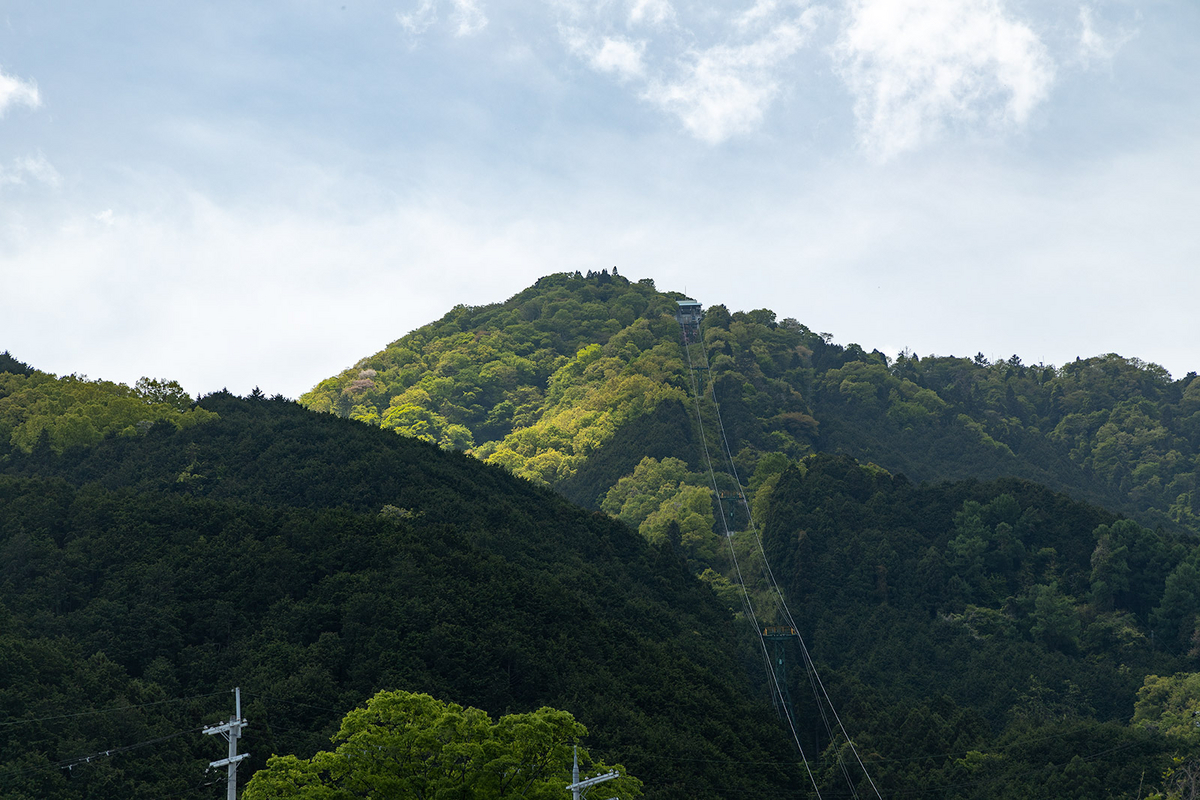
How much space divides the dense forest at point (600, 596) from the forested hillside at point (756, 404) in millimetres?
690

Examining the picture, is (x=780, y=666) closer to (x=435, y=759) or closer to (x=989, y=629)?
(x=989, y=629)

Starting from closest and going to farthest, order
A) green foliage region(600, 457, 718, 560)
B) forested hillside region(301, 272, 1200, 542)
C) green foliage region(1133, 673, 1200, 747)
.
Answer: green foliage region(1133, 673, 1200, 747) → green foliage region(600, 457, 718, 560) → forested hillside region(301, 272, 1200, 542)

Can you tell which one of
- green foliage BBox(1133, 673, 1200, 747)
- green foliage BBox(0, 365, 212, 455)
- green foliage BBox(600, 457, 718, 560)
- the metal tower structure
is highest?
green foliage BBox(0, 365, 212, 455)

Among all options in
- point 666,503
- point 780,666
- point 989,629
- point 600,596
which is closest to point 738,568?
point 666,503

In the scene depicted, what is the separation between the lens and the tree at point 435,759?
114 ft

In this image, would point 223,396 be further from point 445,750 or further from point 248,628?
point 445,750

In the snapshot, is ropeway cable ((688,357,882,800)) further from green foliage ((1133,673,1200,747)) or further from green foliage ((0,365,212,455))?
green foliage ((0,365,212,455))

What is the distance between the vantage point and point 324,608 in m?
56.4

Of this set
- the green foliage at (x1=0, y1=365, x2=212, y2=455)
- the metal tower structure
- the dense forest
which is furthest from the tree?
the green foliage at (x1=0, y1=365, x2=212, y2=455)

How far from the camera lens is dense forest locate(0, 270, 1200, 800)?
151ft

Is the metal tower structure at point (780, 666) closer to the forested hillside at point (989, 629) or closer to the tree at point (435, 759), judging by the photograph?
the forested hillside at point (989, 629)

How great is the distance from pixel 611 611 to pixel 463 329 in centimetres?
11583

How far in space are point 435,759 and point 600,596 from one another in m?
36.9

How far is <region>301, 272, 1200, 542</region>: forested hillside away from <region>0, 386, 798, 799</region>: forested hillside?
128 ft
